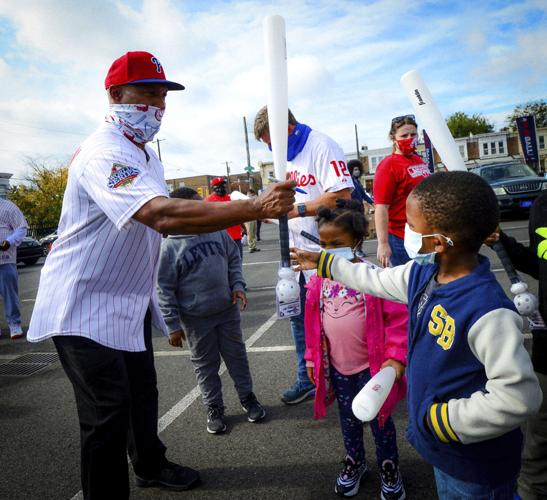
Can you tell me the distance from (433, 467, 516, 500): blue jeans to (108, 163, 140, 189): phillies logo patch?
64.6 inches

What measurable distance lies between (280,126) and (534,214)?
128 cm

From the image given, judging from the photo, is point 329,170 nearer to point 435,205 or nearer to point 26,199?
point 435,205

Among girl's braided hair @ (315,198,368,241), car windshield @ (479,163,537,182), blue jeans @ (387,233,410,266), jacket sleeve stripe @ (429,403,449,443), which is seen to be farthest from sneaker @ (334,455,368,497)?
car windshield @ (479,163,537,182)

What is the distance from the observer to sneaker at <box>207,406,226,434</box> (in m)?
3.07

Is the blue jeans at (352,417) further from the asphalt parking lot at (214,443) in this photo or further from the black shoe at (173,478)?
the black shoe at (173,478)

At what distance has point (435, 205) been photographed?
1469 millimetres

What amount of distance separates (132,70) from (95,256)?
35.3 inches

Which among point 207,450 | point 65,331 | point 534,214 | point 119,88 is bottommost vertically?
point 207,450

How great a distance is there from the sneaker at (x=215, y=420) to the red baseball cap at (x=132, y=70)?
2.28 m

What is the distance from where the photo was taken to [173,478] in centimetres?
252

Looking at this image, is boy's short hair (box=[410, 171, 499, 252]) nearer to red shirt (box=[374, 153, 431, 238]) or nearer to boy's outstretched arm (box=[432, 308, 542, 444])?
boy's outstretched arm (box=[432, 308, 542, 444])

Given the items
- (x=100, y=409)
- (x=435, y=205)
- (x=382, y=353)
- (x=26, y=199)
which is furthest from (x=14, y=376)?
(x=26, y=199)

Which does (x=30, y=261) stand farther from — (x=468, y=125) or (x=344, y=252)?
(x=468, y=125)

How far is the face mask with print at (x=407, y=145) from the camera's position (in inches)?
144
